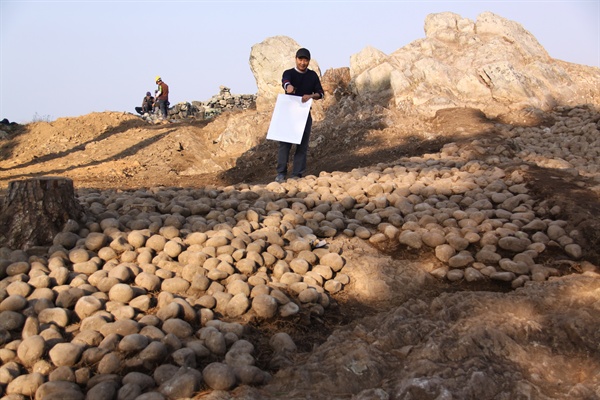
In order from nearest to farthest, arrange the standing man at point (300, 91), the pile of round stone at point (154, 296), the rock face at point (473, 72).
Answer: the pile of round stone at point (154, 296), the standing man at point (300, 91), the rock face at point (473, 72)

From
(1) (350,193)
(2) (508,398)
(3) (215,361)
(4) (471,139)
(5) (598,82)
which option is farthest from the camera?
(5) (598,82)

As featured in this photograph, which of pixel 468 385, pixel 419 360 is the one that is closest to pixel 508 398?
pixel 468 385

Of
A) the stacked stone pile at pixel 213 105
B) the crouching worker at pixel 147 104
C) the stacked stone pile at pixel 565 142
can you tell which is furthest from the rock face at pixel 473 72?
the crouching worker at pixel 147 104

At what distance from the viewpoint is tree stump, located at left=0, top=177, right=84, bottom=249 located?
2959mm

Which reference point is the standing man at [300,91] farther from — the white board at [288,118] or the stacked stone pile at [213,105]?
the stacked stone pile at [213,105]

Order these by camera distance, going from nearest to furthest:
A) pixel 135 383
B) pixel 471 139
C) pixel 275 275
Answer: pixel 135 383
pixel 275 275
pixel 471 139

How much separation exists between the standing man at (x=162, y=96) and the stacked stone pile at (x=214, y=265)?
11846 mm

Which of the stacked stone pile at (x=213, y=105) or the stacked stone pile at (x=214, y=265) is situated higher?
the stacked stone pile at (x=213, y=105)

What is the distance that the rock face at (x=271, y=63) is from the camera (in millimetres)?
11664

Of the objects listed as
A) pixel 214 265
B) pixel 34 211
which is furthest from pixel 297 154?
pixel 34 211

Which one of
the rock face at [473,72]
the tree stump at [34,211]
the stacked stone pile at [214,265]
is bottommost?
the stacked stone pile at [214,265]

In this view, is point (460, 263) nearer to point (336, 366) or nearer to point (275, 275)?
point (275, 275)

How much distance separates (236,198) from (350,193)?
1011 millimetres

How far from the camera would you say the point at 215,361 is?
87.5 inches
